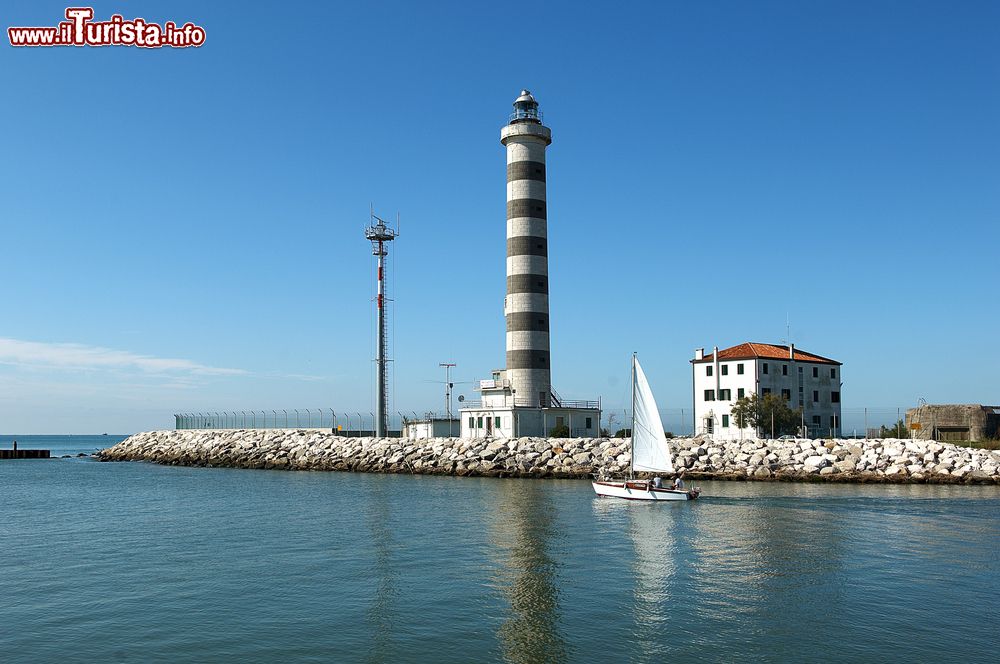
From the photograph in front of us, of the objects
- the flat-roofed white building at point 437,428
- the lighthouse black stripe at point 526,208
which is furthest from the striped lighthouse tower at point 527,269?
the flat-roofed white building at point 437,428

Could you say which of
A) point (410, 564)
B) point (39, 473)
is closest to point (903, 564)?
point (410, 564)

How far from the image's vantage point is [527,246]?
63.5 m

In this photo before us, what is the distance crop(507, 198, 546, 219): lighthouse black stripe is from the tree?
2200cm

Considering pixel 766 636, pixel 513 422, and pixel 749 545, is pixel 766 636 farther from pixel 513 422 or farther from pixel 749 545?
pixel 513 422

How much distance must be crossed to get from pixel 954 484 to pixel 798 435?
58.5 ft

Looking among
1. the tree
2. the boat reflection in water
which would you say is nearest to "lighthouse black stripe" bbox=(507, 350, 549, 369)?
the tree

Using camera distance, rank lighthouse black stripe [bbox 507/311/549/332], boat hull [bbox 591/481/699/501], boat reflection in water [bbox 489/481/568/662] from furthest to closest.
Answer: lighthouse black stripe [bbox 507/311/549/332] → boat hull [bbox 591/481/699/501] → boat reflection in water [bbox 489/481/568/662]

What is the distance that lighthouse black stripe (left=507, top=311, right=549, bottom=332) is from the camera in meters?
63.2

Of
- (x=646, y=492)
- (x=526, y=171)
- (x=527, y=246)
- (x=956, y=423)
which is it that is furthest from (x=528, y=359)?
(x=956, y=423)

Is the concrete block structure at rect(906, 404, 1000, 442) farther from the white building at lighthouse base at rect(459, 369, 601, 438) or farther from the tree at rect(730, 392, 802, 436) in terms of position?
the white building at lighthouse base at rect(459, 369, 601, 438)

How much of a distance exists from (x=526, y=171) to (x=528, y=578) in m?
44.0

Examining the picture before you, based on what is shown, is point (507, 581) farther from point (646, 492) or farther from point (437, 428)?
point (437, 428)

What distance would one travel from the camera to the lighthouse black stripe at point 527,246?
6353 cm

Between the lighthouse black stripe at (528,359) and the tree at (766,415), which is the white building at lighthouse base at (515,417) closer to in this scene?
the lighthouse black stripe at (528,359)
